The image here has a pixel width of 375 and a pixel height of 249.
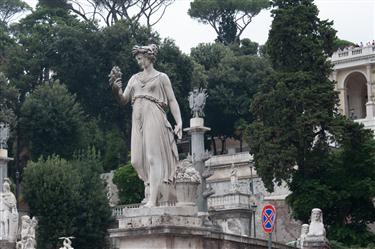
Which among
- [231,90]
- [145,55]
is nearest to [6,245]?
[145,55]

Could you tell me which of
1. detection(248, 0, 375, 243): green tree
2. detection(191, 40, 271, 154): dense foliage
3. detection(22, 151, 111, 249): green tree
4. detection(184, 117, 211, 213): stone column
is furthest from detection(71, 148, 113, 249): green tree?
detection(191, 40, 271, 154): dense foliage

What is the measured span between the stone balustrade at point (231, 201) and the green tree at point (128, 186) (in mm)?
11623

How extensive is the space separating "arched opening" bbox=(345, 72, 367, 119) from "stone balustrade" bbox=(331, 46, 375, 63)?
62.5 inches

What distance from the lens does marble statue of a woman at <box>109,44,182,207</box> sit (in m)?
16.0

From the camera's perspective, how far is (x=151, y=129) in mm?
16188

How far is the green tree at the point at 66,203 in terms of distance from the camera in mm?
45156

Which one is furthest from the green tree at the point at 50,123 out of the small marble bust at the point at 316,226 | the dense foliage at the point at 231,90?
the small marble bust at the point at 316,226

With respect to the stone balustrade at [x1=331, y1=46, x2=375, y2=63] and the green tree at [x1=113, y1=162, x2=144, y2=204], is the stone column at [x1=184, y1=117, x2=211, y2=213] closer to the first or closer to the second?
the green tree at [x1=113, y1=162, x2=144, y2=204]

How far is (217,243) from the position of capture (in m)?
22.3

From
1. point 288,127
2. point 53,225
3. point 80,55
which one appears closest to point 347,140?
point 288,127

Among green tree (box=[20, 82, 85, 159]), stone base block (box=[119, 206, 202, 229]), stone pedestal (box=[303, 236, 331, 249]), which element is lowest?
stone pedestal (box=[303, 236, 331, 249])

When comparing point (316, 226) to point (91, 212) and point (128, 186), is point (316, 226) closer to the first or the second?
point (91, 212)

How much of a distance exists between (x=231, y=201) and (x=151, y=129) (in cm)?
2378

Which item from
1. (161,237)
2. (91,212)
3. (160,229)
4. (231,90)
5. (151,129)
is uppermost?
(231,90)
